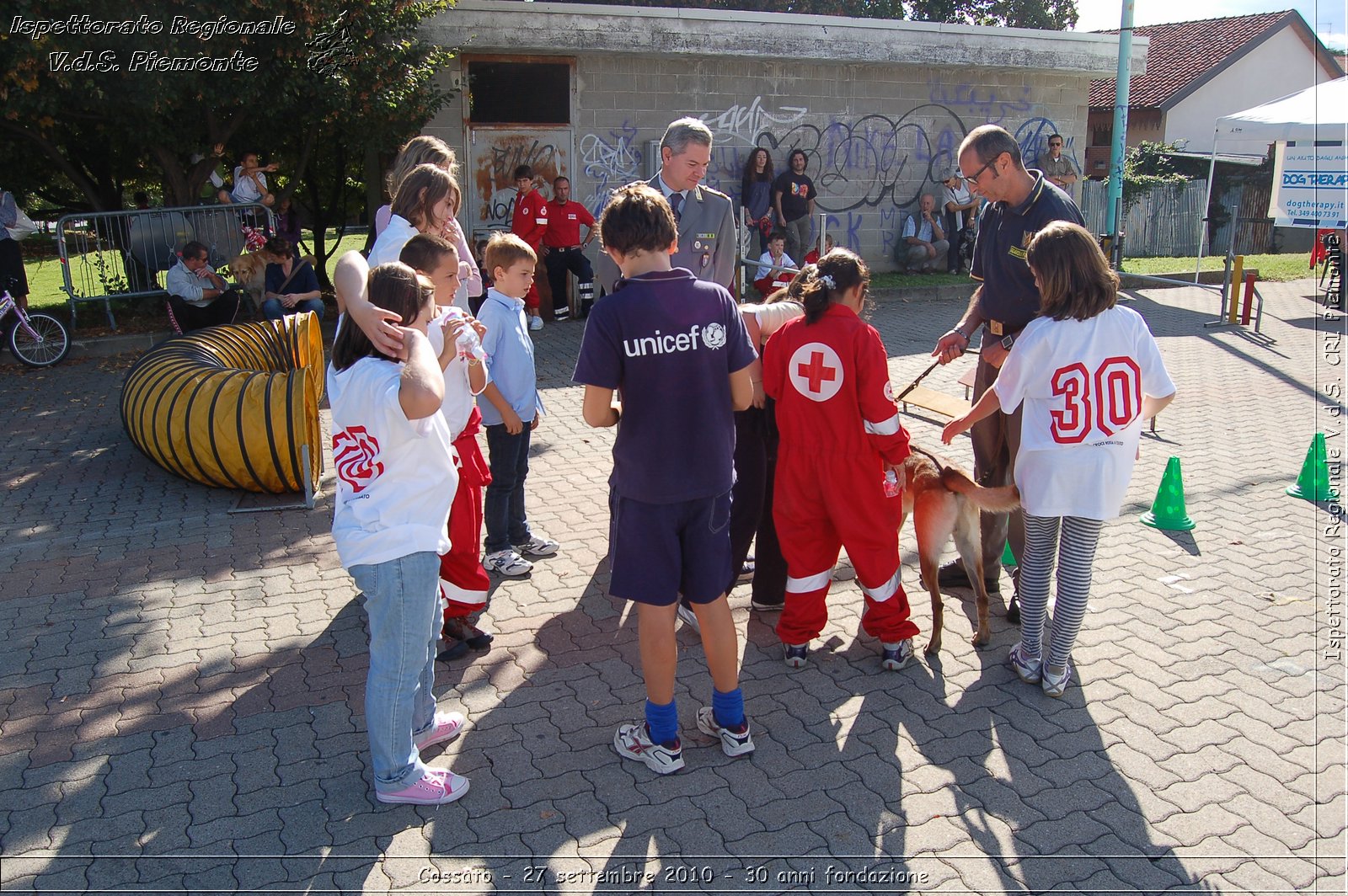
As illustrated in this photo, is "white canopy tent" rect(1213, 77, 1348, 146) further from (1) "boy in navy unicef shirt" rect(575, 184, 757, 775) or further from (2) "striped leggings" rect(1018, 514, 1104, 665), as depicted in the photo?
(1) "boy in navy unicef shirt" rect(575, 184, 757, 775)

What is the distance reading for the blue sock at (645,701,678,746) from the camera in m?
3.65

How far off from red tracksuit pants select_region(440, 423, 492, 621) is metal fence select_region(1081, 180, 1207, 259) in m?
20.6

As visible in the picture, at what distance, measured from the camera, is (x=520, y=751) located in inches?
150

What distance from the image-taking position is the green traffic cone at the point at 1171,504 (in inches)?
233

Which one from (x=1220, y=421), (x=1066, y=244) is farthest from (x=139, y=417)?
(x=1220, y=421)

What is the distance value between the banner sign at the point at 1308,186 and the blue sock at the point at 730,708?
1444 centimetres

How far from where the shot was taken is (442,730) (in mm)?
3846

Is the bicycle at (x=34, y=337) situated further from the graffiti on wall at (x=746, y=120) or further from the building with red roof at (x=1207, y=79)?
the building with red roof at (x=1207, y=79)

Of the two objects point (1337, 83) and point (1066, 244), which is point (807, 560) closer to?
point (1066, 244)

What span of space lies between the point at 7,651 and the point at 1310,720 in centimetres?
555

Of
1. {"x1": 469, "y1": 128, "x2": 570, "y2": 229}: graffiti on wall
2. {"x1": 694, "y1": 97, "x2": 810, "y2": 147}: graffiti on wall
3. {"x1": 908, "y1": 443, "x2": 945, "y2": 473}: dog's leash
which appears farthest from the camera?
{"x1": 694, "y1": 97, "x2": 810, "y2": 147}: graffiti on wall

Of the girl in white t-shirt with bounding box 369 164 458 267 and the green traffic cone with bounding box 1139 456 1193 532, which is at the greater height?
the girl in white t-shirt with bounding box 369 164 458 267

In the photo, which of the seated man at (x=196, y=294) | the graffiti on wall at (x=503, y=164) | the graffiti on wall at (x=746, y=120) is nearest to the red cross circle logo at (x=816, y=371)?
the seated man at (x=196, y=294)

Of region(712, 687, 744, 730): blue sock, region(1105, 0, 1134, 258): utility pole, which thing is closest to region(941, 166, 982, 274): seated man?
region(1105, 0, 1134, 258): utility pole
